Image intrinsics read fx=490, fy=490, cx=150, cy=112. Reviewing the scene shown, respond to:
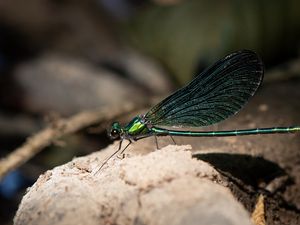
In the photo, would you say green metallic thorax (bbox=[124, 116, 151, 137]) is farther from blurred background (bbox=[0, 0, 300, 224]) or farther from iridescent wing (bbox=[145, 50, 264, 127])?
blurred background (bbox=[0, 0, 300, 224])

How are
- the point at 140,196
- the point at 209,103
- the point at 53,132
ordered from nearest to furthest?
the point at 140,196, the point at 209,103, the point at 53,132

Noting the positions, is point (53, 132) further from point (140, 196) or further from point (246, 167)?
point (140, 196)

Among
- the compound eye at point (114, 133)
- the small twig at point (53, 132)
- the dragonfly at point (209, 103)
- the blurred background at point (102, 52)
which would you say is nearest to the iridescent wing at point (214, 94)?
the dragonfly at point (209, 103)

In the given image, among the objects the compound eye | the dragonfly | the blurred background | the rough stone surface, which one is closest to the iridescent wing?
the dragonfly

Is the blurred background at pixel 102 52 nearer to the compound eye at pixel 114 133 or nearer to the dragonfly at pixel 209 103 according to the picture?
the compound eye at pixel 114 133

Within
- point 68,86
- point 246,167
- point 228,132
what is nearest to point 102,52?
point 68,86
